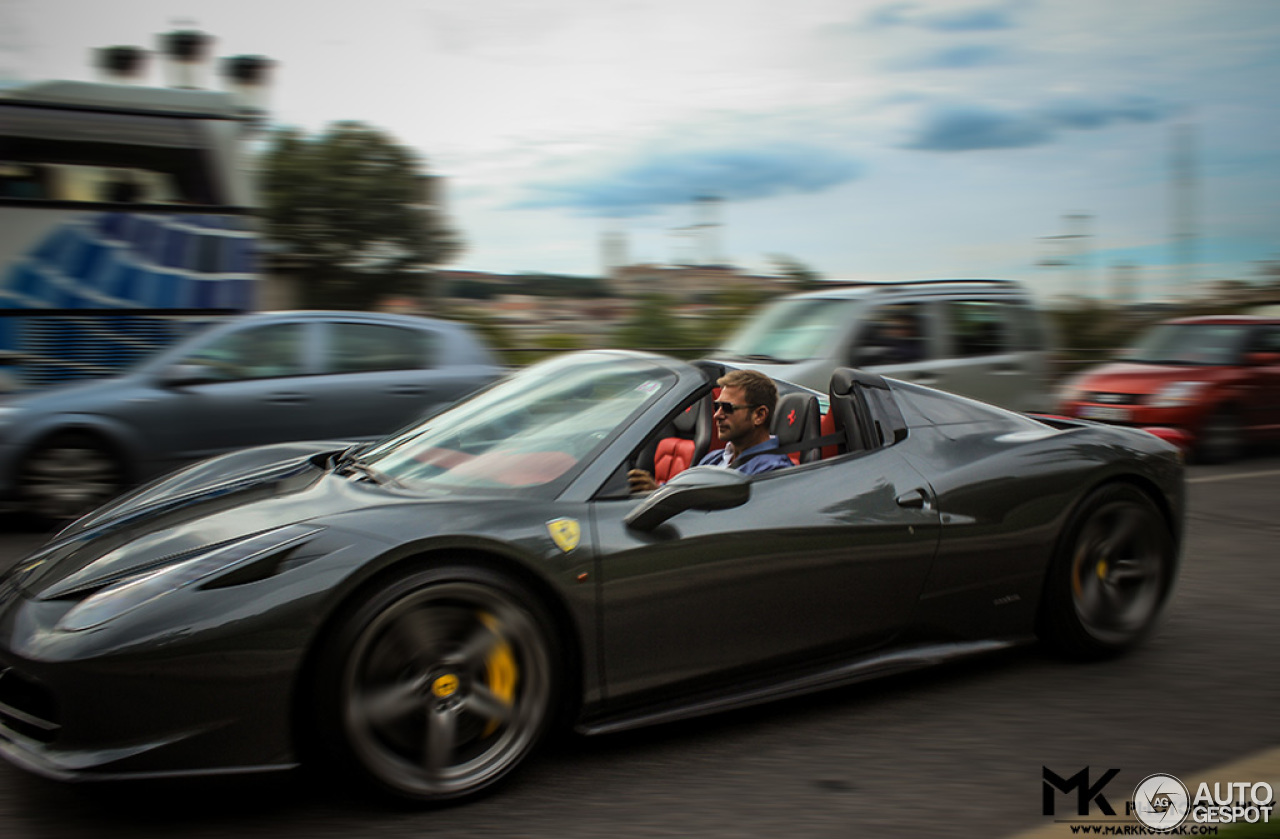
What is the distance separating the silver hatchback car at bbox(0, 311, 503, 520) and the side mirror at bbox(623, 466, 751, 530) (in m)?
4.94

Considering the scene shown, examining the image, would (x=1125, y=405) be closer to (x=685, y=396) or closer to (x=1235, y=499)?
(x=1235, y=499)

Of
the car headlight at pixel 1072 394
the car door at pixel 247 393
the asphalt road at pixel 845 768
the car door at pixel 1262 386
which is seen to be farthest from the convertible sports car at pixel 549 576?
the car door at pixel 1262 386

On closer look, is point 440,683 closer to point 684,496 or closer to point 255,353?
point 684,496

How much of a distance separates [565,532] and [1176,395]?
873cm

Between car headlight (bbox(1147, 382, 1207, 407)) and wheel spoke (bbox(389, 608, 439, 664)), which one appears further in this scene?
car headlight (bbox(1147, 382, 1207, 407))

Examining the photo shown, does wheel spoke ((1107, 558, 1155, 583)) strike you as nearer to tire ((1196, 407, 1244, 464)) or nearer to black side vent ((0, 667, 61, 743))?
black side vent ((0, 667, 61, 743))

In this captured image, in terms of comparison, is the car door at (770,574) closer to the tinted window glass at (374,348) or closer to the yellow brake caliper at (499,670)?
the yellow brake caliper at (499,670)

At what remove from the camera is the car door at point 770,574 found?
3.23 meters

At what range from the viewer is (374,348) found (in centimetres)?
818

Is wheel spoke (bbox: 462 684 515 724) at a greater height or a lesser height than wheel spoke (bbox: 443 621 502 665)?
lesser

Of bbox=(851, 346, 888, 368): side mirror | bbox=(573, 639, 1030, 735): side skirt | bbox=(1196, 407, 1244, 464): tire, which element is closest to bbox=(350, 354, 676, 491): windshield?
bbox=(573, 639, 1030, 735): side skirt

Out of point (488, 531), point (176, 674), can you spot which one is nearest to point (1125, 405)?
point (488, 531)

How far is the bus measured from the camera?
29.2ft

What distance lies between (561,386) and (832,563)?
1.09 metres
